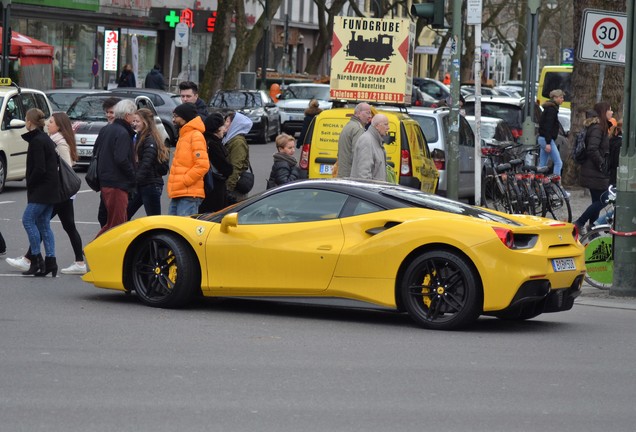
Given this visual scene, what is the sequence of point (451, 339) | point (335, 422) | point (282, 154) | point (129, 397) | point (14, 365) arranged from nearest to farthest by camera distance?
point (335, 422) → point (129, 397) → point (14, 365) → point (451, 339) → point (282, 154)

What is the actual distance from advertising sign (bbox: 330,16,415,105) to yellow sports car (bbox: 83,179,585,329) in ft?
30.7

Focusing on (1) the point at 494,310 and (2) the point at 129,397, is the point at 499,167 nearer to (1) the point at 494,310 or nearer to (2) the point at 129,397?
(1) the point at 494,310

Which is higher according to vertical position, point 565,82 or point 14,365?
point 565,82

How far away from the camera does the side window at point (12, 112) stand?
75.6 feet

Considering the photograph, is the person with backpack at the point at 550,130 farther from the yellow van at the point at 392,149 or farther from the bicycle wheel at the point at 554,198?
the yellow van at the point at 392,149

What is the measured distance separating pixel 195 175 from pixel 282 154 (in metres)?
1.85

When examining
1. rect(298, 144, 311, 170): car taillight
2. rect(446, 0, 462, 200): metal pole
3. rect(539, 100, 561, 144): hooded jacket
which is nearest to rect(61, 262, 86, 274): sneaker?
rect(298, 144, 311, 170): car taillight

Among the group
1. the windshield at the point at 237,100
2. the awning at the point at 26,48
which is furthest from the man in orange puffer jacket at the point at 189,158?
the awning at the point at 26,48

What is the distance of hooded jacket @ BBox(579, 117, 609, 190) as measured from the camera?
→ 1723 centimetres

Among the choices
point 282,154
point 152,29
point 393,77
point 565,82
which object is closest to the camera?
point 282,154

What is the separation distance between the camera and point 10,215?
19453 mm

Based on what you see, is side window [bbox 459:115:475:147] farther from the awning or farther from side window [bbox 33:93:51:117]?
the awning

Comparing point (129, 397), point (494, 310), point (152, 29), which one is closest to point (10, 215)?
point (494, 310)

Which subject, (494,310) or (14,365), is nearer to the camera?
(14,365)
